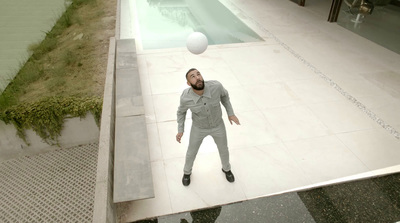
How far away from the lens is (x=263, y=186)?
4.35 m

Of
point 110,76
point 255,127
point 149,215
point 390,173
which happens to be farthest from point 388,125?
point 110,76

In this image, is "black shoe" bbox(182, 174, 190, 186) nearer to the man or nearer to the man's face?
the man

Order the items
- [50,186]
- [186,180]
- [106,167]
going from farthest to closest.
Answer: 1. [50,186]
2. [186,180]
3. [106,167]

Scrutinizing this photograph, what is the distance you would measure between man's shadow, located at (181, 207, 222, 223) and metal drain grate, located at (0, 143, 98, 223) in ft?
7.76

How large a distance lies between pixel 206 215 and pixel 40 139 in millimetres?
5052

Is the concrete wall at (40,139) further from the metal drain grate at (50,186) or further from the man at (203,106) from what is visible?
the man at (203,106)

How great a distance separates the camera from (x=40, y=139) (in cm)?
681

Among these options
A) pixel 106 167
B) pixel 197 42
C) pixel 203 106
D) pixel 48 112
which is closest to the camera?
pixel 203 106

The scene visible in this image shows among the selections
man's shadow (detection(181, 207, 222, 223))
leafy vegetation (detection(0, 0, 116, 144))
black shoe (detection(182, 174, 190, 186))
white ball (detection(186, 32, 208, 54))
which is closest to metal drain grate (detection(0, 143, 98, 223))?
leafy vegetation (detection(0, 0, 116, 144))

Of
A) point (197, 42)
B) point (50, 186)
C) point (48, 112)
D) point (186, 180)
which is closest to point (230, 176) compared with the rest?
point (186, 180)

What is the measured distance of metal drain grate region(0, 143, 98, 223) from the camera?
17.7ft

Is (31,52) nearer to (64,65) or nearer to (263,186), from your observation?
(64,65)

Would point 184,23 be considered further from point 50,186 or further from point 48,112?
point 50,186

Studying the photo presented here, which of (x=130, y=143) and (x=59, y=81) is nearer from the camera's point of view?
(x=130, y=143)
